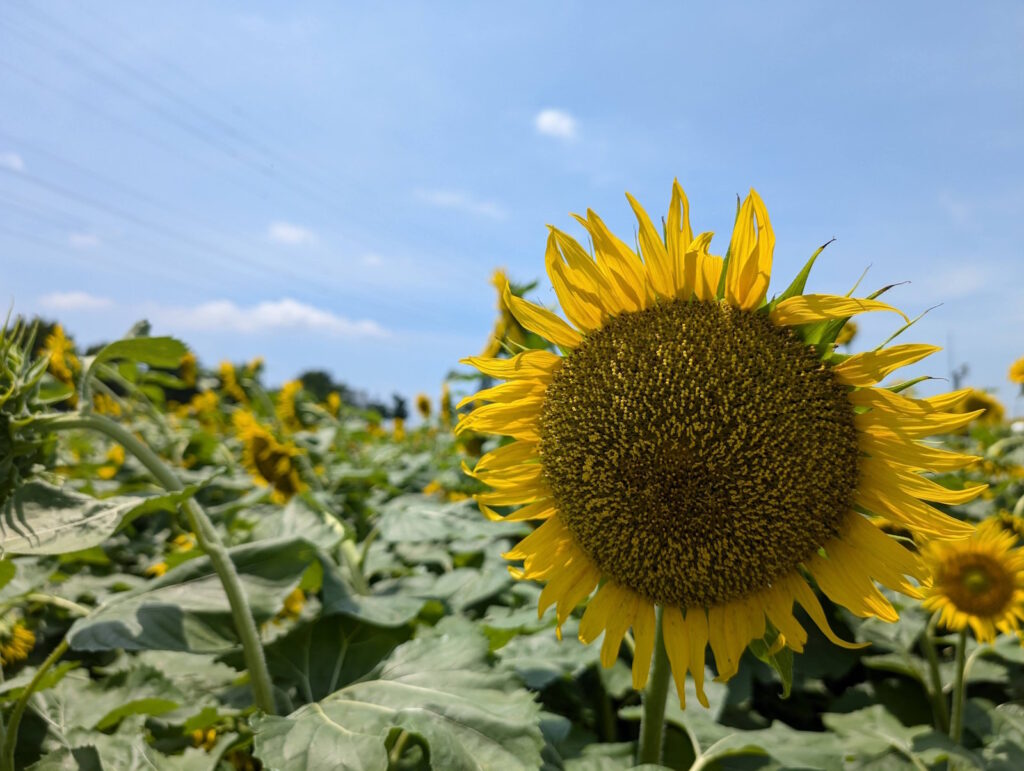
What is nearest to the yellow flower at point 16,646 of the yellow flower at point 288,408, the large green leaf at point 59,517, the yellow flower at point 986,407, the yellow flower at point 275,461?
the large green leaf at point 59,517

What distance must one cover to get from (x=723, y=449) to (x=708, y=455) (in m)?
0.03

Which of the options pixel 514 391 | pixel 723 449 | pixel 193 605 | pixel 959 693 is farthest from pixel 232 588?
pixel 959 693

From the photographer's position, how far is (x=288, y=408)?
20.1ft

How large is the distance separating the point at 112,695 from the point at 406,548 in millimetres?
1303

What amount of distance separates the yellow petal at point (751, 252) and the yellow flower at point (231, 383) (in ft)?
20.9

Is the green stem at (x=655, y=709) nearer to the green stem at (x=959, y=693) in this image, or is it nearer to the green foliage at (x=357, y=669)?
the green foliage at (x=357, y=669)

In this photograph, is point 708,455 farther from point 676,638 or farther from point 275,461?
point 275,461

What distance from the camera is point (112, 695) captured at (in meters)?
1.97

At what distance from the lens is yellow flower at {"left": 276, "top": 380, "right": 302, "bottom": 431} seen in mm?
6029

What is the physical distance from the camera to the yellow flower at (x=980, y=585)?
2.24m

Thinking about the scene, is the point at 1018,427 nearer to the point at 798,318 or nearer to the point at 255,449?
the point at 798,318

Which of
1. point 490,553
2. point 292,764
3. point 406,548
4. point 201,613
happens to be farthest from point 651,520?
point 406,548

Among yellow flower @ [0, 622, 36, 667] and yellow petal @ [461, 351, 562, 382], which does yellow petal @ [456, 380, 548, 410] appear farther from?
yellow flower @ [0, 622, 36, 667]

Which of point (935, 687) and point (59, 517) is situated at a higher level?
point (59, 517)
